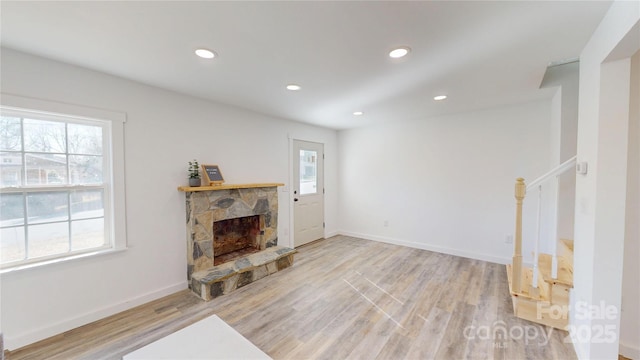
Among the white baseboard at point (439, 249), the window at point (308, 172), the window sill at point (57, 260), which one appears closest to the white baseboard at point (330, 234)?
the white baseboard at point (439, 249)

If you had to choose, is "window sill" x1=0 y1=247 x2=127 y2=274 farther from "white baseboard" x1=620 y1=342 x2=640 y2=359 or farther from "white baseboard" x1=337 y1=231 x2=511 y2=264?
"white baseboard" x1=620 y1=342 x2=640 y2=359

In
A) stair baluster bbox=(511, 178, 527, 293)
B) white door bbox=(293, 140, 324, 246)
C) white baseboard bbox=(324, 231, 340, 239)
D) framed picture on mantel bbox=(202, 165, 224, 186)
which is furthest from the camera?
white baseboard bbox=(324, 231, 340, 239)

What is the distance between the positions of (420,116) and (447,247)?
2.24 meters

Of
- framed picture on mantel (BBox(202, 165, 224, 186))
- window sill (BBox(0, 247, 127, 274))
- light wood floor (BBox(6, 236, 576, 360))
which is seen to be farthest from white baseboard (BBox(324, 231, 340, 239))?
window sill (BBox(0, 247, 127, 274))

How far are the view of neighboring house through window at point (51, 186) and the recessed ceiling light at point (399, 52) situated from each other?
2.70 metres

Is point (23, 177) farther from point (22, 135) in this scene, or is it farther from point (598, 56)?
point (598, 56)

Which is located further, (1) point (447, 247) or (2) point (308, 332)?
(1) point (447, 247)

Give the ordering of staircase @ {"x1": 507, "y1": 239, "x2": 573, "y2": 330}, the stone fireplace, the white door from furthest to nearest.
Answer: the white door
the stone fireplace
staircase @ {"x1": 507, "y1": 239, "x2": 573, "y2": 330}

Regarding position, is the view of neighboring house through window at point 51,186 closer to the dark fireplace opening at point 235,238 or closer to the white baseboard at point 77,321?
the white baseboard at point 77,321

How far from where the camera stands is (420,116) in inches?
162

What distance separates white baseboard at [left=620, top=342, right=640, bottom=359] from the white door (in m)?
3.81

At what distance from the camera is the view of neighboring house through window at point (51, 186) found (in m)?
1.93

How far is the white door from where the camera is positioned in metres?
4.54

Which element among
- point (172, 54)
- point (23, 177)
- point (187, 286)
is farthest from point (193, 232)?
point (172, 54)
